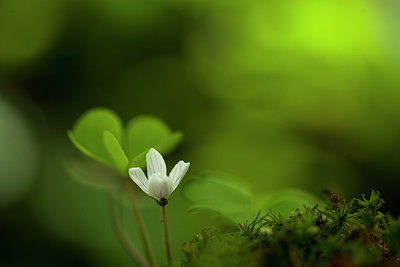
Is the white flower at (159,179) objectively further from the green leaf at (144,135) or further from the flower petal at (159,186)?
the green leaf at (144,135)

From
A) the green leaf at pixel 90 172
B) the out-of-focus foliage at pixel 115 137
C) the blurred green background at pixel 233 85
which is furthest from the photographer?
the blurred green background at pixel 233 85

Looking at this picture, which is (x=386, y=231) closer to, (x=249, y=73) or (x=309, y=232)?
(x=309, y=232)

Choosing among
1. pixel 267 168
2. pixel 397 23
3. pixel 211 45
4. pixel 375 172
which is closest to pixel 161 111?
pixel 211 45

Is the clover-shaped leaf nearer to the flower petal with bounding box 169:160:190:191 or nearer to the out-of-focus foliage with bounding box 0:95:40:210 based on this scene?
the flower petal with bounding box 169:160:190:191

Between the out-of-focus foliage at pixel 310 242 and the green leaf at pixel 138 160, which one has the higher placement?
the green leaf at pixel 138 160

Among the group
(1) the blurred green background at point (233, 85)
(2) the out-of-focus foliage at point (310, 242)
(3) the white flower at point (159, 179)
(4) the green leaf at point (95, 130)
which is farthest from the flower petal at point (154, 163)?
(1) the blurred green background at point (233, 85)

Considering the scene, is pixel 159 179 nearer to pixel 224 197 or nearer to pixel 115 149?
pixel 115 149

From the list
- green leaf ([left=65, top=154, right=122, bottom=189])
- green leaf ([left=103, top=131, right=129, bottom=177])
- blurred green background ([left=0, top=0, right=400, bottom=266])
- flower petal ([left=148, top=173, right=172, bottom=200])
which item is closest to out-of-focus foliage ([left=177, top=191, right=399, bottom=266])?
flower petal ([left=148, top=173, right=172, bottom=200])

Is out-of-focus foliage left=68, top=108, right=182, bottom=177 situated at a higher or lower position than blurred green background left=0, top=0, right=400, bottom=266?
lower
